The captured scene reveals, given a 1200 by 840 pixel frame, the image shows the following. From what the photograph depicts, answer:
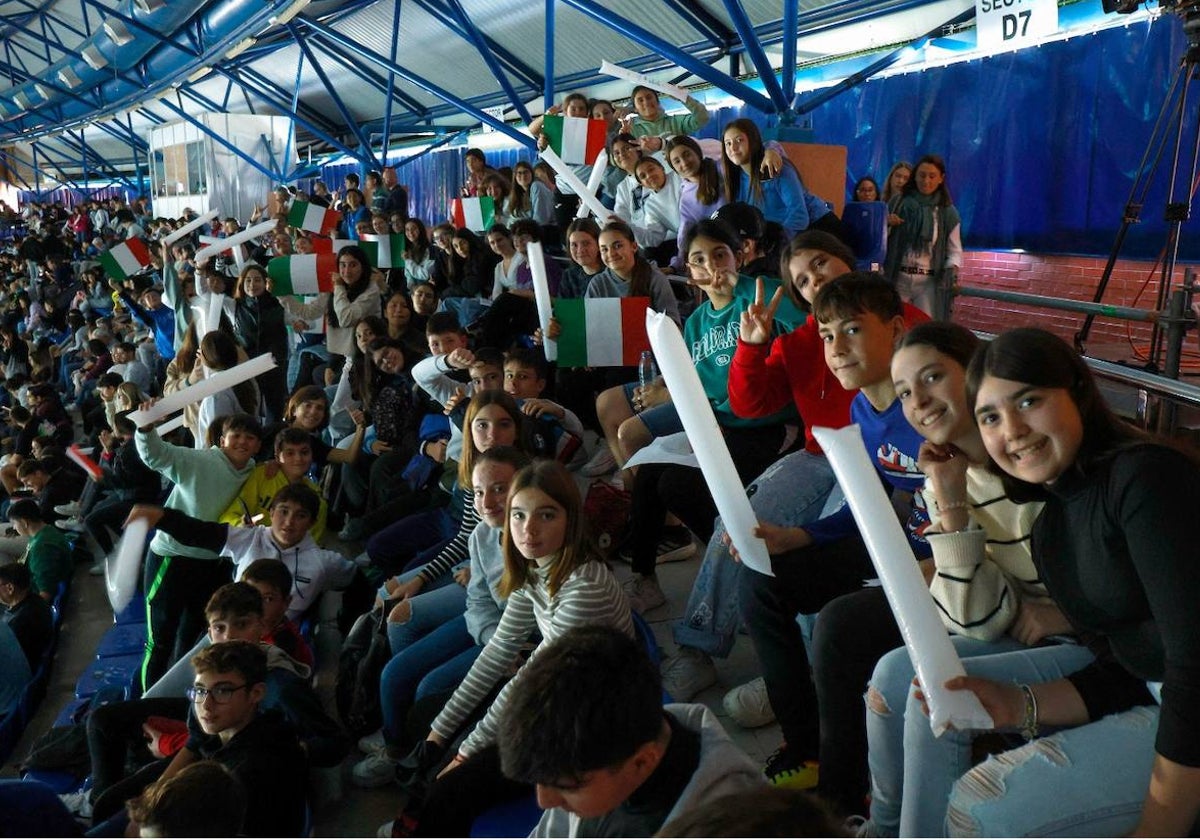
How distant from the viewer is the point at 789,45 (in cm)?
660

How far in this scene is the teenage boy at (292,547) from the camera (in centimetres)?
373

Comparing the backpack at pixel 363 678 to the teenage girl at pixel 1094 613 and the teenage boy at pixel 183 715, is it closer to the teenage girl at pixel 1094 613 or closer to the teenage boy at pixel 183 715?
the teenage boy at pixel 183 715

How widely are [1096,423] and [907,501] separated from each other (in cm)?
82

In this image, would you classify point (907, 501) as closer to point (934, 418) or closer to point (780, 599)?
point (780, 599)

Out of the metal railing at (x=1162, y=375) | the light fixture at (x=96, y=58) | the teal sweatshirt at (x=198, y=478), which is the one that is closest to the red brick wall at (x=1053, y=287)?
the metal railing at (x=1162, y=375)

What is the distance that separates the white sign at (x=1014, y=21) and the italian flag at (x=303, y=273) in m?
4.26

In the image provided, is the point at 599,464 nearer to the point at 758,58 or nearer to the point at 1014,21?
the point at 1014,21

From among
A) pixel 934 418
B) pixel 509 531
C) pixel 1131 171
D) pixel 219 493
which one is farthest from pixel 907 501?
pixel 1131 171

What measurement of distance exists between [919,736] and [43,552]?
5468 millimetres

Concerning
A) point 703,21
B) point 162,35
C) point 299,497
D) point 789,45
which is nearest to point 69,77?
point 162,35

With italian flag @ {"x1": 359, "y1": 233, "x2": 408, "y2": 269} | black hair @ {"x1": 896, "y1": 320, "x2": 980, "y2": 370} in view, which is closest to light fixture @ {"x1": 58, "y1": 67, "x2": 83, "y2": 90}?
italian flag @ {"x1": 359, "y1": 233, "x2": 408, "y2": 269}

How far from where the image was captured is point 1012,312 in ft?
22.9

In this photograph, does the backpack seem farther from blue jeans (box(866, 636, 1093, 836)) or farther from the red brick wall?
the red brick wall

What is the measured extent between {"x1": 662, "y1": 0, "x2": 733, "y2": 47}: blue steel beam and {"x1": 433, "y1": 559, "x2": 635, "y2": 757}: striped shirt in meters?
9.68
